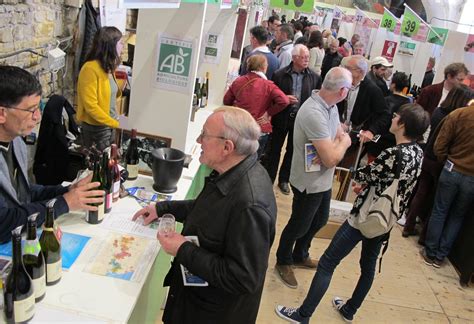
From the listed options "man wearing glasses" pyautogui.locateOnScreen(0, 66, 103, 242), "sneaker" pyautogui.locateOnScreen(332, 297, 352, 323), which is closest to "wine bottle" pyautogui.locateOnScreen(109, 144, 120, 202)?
"man wearing glasses" pyautogui.locateOnScreen(0, 66, 103, 242)

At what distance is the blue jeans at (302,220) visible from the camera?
2.82m

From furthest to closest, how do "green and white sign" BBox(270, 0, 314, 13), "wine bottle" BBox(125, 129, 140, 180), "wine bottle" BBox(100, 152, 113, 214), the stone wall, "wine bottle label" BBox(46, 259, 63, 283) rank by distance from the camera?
"green and white sign" BBox(270, 0, 314, 13) < the stone wall < "wine bottle" BBox(125, 129, 140, 180) < "wine bottle" BBox(100, 152, 113, 214) < "wine bottle label" BBox(46, 259, 63, 283)

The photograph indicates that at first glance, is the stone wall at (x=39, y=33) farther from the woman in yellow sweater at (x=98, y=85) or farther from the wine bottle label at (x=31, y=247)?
the wine bottle label at (x=31, y=247)

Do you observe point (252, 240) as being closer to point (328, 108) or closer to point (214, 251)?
point (214, 251)

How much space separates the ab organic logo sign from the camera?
250 centimetres

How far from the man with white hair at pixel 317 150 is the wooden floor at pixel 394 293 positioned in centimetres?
37

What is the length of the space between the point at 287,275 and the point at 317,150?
118 centimetres

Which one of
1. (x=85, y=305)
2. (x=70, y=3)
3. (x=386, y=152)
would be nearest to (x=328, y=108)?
(x=386, y=152)

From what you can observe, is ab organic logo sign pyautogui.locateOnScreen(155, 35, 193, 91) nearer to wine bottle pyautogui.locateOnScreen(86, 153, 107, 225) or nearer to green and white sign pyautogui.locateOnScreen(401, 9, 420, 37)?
wine bottle pyautogui.locateOnScreen(86, 153, 107, 225)

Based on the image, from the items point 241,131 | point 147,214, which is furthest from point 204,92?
point 241,131

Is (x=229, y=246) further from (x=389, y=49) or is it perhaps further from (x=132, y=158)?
(x=389, y=49)

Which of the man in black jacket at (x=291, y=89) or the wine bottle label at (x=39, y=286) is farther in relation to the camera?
the man in black jacket at (x=291, y=89)

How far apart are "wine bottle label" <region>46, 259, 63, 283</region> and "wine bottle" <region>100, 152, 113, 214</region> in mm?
535

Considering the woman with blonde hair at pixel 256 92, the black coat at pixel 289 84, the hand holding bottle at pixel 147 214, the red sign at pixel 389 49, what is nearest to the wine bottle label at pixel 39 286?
the hand holding bottle at pixel 147 214
